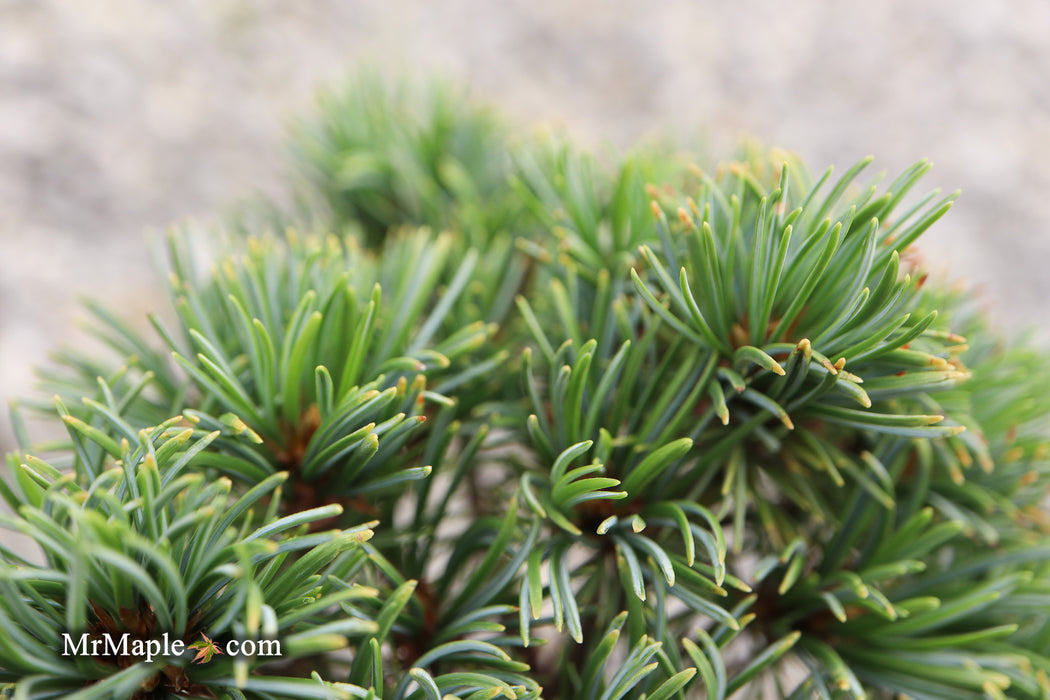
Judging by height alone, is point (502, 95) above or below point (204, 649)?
above

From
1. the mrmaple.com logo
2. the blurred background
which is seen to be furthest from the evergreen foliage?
the blurred background

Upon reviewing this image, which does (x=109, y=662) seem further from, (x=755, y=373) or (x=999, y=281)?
(x=999, y=281)

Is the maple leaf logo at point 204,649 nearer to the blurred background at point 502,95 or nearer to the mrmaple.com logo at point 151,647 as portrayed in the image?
the mrmaple.com logo at point 151,647

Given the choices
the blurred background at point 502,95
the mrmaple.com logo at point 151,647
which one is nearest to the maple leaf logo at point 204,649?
the mrmaple.com logo at point 151,647

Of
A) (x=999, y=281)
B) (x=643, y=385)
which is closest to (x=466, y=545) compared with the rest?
(x=643, y=385)

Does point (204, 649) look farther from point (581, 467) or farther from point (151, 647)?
point (581, 467)

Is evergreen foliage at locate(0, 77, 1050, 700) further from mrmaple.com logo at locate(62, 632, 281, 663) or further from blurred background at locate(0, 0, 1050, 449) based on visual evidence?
blurred background at locate(0, 0, 1050, 449)

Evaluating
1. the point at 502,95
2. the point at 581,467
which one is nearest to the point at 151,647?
the point at 581,467
